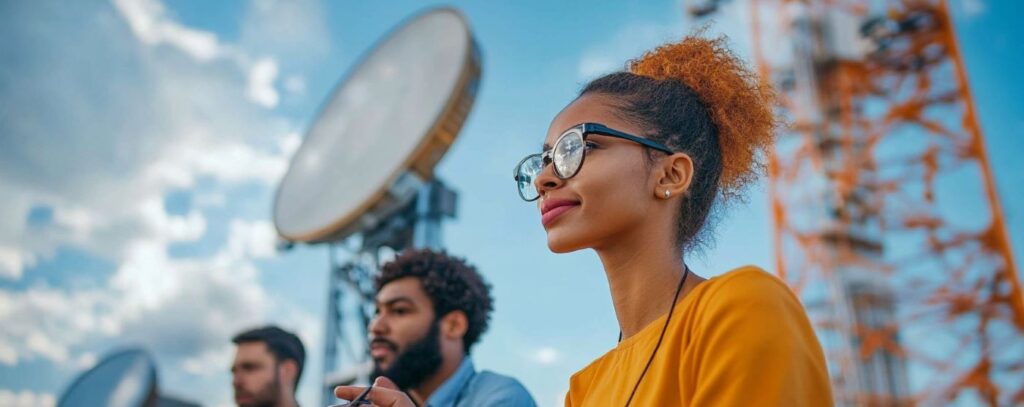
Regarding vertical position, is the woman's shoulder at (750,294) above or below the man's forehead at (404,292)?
below

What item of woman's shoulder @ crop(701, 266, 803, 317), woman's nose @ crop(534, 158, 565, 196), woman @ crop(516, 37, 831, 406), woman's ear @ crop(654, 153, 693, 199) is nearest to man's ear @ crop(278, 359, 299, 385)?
woman @ crop(516, 37, 831, 406)

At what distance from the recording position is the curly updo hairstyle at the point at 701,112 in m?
1.67

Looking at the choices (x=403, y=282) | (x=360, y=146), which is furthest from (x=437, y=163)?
(x=403, y=282)

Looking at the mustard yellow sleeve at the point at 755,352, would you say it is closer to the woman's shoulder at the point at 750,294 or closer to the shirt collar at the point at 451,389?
the woman's shoulder at the point at 750,294

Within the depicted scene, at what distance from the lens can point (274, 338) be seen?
4.43 meters

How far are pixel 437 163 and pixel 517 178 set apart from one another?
16.6 feet

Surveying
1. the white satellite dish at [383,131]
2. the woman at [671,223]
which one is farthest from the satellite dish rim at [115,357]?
the woman at [671,223]

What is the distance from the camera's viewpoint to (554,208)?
161 centimetres

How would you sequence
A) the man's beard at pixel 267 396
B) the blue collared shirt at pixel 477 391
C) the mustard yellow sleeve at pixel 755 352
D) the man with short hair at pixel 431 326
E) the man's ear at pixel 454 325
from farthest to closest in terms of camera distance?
the man's beard at pixel 267 396, the man's ear at pixel 454 325, the man with short hair at pixel 431 326, the blue collared shirt at pixel 477 391, the mustard yellow sleeve at pixel 755 352

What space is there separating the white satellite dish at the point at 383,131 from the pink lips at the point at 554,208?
16.7 feet

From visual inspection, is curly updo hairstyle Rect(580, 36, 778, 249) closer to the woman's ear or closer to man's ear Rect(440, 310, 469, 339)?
the woman's ear

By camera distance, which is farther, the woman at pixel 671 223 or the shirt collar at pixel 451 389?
the shirt collar at pixel 451 389

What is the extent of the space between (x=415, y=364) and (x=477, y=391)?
0.37 meters

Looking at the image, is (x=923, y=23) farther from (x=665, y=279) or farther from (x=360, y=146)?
(x=665, y=279)
